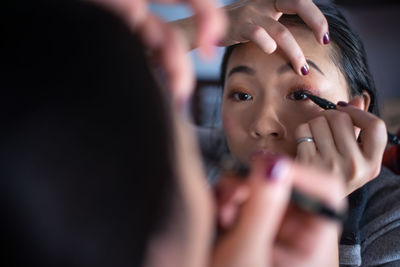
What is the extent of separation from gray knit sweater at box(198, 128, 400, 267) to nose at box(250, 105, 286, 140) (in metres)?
0.19

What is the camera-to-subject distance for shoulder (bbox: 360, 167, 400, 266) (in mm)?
678

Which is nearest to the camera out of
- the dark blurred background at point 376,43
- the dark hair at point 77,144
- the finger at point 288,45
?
the dark hair at point 77,144

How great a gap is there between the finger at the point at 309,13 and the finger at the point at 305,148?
0.64ft

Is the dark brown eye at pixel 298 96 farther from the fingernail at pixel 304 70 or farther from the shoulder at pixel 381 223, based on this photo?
the shoulder at pixel 381 223

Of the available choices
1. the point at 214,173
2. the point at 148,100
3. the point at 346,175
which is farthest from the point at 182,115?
the point at 214,173

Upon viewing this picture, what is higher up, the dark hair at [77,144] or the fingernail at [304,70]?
the dark hair at [77,144]

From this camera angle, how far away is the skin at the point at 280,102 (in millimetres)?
584

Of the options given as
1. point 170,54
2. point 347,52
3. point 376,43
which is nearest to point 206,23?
point 170,54

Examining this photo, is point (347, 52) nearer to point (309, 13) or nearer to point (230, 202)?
point (309, 13)

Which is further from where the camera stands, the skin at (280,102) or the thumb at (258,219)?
the skin at (280,102)

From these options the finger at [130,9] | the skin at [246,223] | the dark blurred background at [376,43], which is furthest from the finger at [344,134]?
the dark blurred background at [376,43]

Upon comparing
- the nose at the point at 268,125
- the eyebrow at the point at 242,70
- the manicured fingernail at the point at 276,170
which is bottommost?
the nose at the point at 268,125

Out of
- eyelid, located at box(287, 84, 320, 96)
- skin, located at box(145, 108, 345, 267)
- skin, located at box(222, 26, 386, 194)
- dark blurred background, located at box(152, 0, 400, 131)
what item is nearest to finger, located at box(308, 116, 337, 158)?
skin, located at box(222, 26, 386, 194)

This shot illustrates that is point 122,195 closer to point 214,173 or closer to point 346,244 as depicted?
point 346,244
